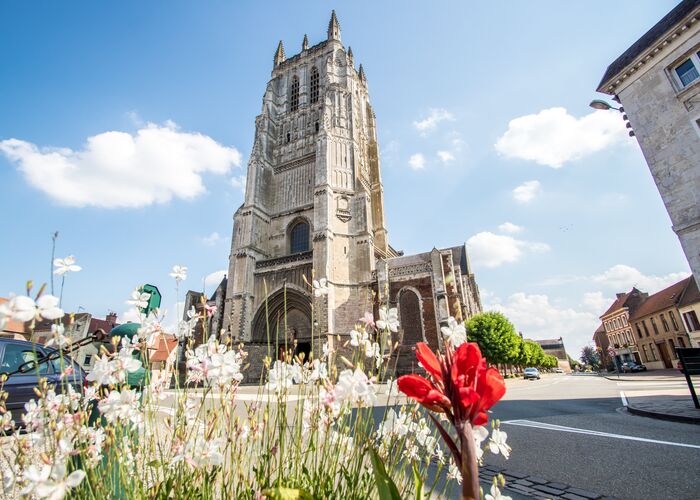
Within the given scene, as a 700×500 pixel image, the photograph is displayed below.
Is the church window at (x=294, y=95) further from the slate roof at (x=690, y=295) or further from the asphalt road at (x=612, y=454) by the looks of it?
the slate roof at (x=690, y=295)

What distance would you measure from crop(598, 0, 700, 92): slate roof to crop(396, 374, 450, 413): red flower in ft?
45.8

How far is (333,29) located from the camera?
31.1m

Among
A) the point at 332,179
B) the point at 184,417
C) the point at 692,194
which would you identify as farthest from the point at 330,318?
the point at 184,417

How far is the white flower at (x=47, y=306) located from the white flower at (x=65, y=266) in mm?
404

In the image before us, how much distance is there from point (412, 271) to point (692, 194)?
14165 mm

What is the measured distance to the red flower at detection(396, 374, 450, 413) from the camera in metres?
0.98

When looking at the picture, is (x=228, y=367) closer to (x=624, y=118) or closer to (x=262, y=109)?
(x=624, y=118)

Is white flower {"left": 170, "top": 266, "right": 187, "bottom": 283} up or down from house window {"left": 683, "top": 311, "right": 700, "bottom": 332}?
down

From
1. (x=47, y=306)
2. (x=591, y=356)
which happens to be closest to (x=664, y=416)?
(x=47, y=306)

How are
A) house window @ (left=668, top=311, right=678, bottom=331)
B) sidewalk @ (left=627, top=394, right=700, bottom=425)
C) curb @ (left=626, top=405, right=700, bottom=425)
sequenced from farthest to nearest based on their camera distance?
1. house window @ (left=668, top=311, right=678, bottom=331)
2. sidewalk @ (left=627, top=394, right=700, bottom=425)
3. curb @ (left=626, top=405, right=700, bottom=425)

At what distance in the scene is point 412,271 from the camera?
21625 mm

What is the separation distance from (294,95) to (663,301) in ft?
136

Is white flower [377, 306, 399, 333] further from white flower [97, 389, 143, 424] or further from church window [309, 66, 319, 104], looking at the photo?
church window [309, 66, 319, 104]

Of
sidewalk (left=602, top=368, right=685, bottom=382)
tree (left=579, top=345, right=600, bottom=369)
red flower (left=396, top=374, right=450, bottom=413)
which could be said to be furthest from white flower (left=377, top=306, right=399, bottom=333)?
tree (left=579, top=345, right=600, bottom=369)
